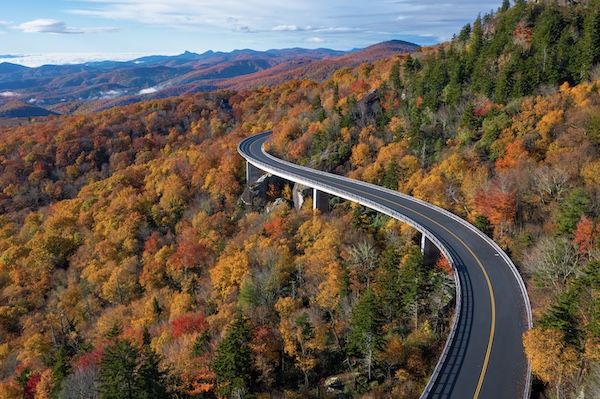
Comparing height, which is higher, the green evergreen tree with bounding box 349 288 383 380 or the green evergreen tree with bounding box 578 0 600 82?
the green evergreen tree with bounding box 578 0 600 82

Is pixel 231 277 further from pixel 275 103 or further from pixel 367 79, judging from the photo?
pixel 275 103

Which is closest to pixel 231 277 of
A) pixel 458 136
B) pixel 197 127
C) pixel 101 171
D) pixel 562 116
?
pixel 458 136

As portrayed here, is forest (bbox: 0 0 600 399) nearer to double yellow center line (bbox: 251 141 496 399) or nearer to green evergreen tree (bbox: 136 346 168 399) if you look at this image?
green evergreen tree (bbox: 136 346 168 399)

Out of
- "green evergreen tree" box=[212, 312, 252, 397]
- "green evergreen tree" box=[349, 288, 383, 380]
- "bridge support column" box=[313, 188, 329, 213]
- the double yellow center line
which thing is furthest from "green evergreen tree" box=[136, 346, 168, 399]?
"bridge support column" box=[313, 188, 329, 213]

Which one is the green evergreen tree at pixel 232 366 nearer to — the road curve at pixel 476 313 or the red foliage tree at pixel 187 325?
the red foliage tree at pixel 187 325

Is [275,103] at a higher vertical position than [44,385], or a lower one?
higher
